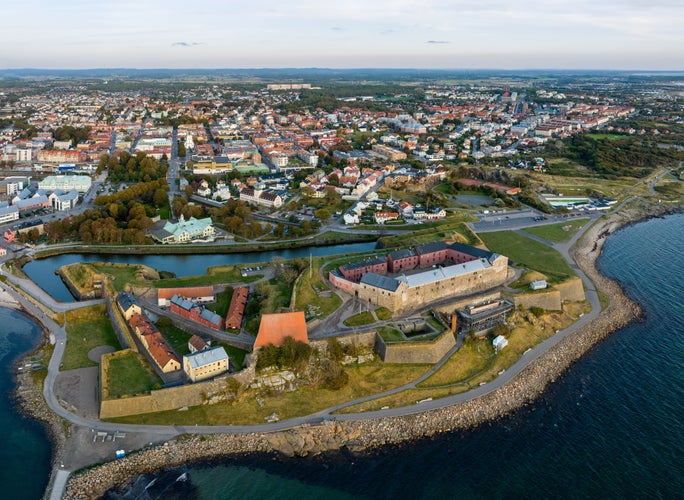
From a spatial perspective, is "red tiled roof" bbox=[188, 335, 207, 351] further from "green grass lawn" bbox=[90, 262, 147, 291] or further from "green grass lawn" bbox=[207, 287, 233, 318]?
"green grass lawn" bbox=[90, 262, 147, 291]

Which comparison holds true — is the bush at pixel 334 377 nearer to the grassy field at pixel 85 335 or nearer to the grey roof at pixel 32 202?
the grassy field at pixel 85 335

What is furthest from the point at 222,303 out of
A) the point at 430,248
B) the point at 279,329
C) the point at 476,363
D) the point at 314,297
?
the point at 476,363

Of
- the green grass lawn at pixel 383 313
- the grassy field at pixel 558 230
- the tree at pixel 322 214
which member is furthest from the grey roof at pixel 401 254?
the grassy field at pixel 558 230

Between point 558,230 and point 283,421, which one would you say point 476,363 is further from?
point 558,230

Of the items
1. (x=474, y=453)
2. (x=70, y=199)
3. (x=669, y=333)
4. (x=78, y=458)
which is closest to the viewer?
(x=78, y=458)

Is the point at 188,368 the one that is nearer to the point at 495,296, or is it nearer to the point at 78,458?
the point at 78,458

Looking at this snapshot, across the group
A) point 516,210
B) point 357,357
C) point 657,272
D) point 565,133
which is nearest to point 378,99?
point 565,133
